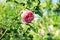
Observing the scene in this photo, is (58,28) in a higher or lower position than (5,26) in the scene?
higher

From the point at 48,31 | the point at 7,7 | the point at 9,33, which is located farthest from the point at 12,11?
the point at 48,31

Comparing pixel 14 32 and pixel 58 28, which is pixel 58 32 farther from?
pixel 14 32

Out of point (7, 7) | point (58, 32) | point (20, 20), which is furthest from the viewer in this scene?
point (7, 7)

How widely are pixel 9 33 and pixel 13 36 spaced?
0.05 metres

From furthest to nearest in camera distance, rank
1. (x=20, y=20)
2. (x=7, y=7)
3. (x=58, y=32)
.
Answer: (x=7, y=7) → (x=20, y=20) → (x=58, y=32)

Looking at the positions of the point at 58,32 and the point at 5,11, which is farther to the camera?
the point at 5,11

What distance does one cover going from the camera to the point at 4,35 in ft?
4.73

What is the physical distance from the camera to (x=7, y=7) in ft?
4.83

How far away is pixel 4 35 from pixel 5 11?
0.20m

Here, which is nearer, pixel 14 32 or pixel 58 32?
pixel 58 32

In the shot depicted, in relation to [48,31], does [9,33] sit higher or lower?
lower

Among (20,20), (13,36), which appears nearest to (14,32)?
(13,36)

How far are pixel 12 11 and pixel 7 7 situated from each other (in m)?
0.07

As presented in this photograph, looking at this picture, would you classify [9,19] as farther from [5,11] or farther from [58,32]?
[58,32]
